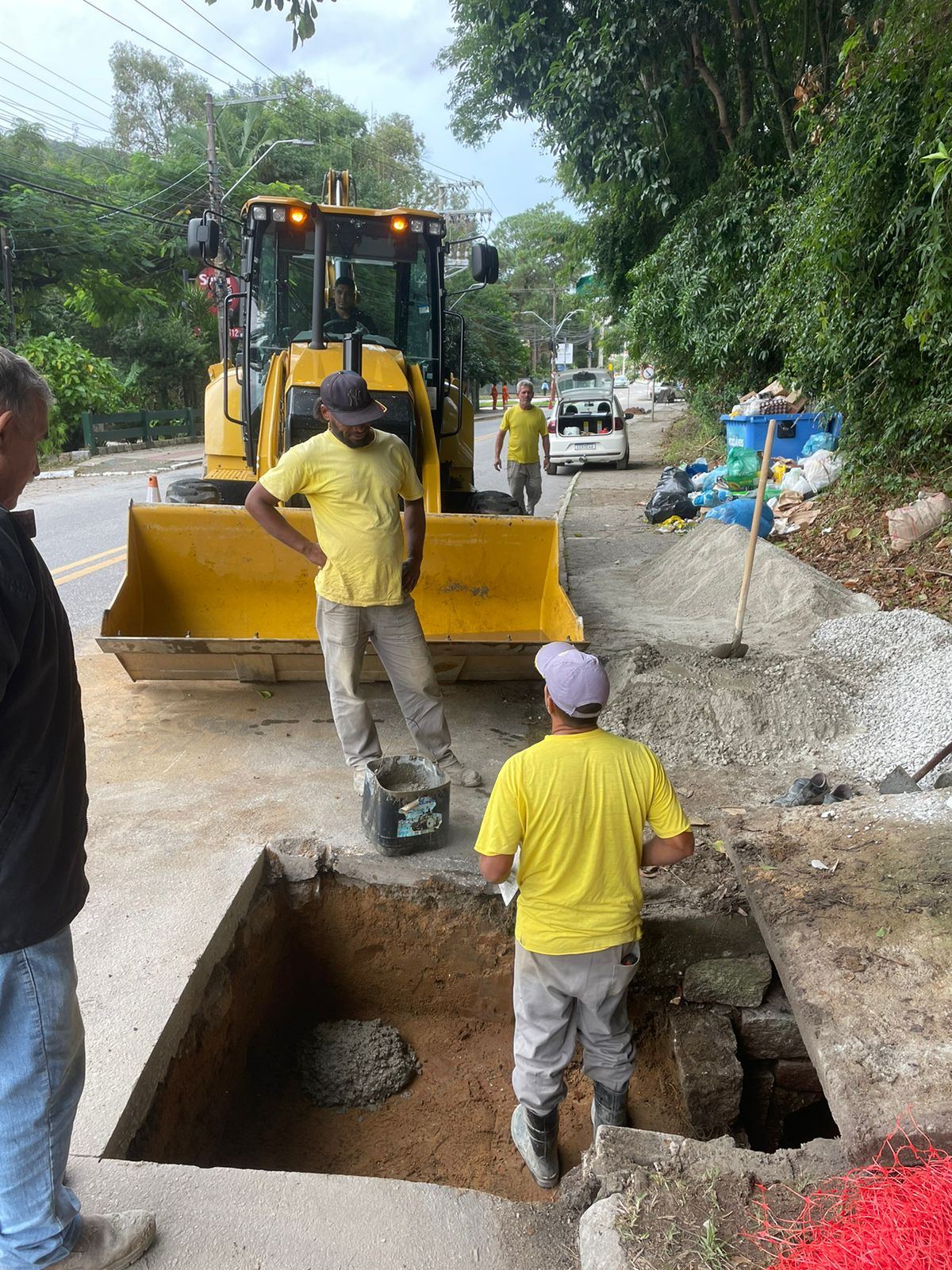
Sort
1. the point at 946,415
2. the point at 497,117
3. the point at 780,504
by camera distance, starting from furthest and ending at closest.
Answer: the point at 497,117
the point at 780,504
the point at 946,415

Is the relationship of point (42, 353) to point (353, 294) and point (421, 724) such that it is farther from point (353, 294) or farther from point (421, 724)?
point (421, 724)

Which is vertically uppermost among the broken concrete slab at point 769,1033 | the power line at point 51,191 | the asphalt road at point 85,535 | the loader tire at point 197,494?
the power line at point 51,191

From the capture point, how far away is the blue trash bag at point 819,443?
11.0 meters

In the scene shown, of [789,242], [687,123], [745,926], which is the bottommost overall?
[745,926]

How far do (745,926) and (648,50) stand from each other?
1145cm

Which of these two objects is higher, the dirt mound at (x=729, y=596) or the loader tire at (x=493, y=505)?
the loader tire at (x=493, y=505)

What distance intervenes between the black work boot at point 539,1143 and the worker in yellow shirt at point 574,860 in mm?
40

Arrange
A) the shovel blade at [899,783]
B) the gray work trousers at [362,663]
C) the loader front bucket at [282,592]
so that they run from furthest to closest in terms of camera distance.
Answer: the loader front bucket at [282,592]
the gray work trousers at [362,663]
the shovel blade at [899,783]

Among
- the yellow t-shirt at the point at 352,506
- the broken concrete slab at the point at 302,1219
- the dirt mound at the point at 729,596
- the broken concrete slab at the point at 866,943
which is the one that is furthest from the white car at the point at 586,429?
the broken concrete slab at the point at 302,1219

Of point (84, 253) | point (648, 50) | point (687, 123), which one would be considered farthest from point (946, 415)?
point (84, 253)

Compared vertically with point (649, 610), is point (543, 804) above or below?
above

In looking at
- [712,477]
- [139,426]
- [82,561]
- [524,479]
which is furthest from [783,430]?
[139,426]

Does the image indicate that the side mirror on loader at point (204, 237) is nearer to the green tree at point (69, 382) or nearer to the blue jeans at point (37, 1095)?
the blue jeans at point (37, 1095)

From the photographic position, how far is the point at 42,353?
21.3 meters
